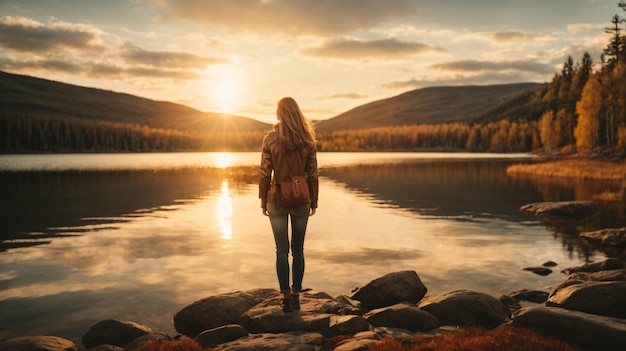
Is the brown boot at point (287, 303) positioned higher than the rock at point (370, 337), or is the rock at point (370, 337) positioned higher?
the brown boot at point (287, 303)

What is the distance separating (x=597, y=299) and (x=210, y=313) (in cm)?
852

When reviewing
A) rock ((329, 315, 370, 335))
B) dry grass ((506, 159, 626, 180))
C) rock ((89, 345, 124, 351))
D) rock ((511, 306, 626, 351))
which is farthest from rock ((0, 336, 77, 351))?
dry grass ((506, 159, 626, 180))

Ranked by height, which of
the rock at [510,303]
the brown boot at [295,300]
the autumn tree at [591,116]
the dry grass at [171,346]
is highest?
the autumn tree at [591,116]

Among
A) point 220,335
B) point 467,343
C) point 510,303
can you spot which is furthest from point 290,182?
point 510,303

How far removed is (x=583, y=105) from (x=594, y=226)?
80568 mm

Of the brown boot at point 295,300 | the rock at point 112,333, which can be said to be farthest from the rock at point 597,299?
the rock at point 112,333

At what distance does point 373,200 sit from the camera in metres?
39.4

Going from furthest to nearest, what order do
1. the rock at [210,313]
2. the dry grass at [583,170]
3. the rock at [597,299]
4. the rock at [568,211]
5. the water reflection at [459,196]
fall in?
the dry grass at [583,170]
the water reflection at [459,196]
the rock at [568,211]
the rock at [210,313]
the rock at [597,299]

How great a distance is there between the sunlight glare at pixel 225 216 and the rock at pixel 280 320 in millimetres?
12418

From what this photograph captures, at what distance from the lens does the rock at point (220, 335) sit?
9984 millimetres

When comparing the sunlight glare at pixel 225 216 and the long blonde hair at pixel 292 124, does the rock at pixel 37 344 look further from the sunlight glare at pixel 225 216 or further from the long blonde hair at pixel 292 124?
the sunlight glare at pixel 225 216

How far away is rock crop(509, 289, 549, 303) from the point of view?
43.4 feet

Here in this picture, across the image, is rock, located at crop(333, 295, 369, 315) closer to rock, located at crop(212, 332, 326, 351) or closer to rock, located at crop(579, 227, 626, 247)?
rock, located at crop(212, 332, 326, 351)

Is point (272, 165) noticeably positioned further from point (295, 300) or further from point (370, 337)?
point (370, 337)
